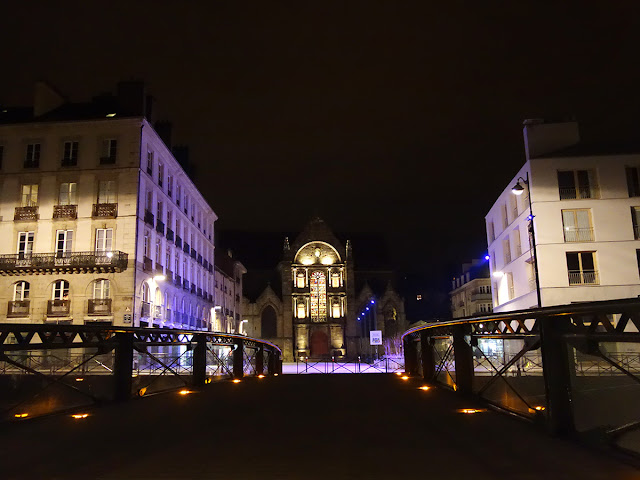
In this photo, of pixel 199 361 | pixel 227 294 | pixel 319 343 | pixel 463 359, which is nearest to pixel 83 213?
pixel 199 361

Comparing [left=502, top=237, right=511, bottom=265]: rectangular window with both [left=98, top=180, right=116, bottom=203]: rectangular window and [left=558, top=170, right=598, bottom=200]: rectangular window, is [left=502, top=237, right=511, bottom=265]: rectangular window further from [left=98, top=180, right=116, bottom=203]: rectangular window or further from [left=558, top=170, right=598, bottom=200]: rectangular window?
[left=98, top=180, right=116, bottom=203]: rectangular window

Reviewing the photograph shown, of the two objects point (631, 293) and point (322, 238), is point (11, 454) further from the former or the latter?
point (322, 238)

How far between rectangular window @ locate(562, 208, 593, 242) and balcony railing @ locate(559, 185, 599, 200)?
0.78 metres

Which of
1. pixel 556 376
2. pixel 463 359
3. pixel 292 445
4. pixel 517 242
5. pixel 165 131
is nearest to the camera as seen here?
pixel 292 445

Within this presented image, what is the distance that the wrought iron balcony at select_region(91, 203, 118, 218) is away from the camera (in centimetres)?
3322

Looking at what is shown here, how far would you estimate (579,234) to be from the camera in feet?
99.9

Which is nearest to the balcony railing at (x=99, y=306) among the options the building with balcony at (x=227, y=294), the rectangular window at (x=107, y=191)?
the rectangular window at (x=107, y=191)

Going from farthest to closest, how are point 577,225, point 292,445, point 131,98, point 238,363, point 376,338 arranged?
1. point 131,98
2. point 376,338
3. point 577,225
4. point 238,363
5. point 292,445

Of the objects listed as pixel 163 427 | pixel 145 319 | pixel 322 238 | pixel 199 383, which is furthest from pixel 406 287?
pixel 163 427

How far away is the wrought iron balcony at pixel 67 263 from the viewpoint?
3200 centimetres

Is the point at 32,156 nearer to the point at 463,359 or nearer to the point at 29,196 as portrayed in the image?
the point at 29,196

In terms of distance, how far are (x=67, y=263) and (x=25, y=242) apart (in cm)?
357

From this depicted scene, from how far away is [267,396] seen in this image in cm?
1240

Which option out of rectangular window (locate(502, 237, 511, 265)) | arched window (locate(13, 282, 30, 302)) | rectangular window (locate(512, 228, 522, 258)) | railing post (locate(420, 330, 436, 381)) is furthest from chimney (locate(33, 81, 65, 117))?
railing post (locate(420, 330, 436, 381))
